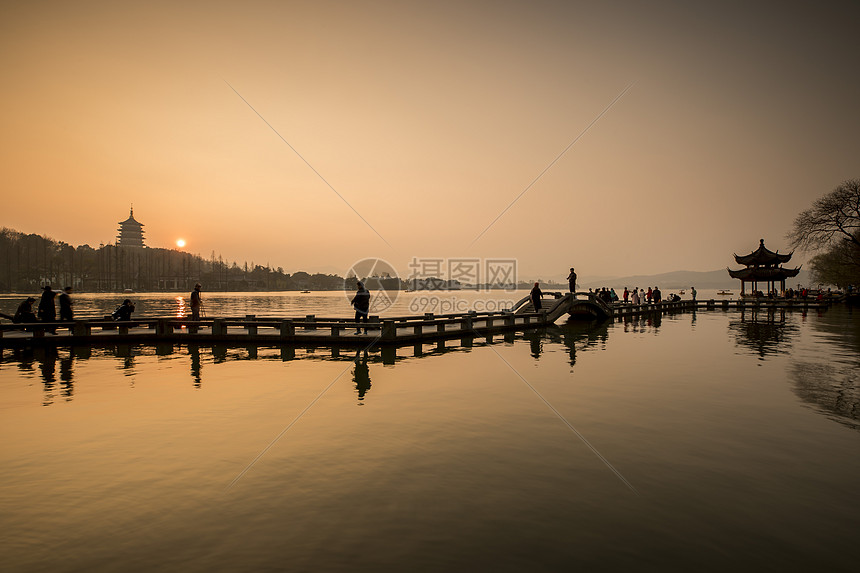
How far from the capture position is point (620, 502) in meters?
6.39

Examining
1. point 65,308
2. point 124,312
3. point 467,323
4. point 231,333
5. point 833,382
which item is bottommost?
point 833,382

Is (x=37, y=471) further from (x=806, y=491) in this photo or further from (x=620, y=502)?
(x=806, y=491)

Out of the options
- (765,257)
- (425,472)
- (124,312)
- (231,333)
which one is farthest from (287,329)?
(765,257)

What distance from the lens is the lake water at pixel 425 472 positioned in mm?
5176

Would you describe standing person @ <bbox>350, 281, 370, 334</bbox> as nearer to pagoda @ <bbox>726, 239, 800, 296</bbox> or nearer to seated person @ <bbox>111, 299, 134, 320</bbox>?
seated person @ <bbox>111, 299, 134, 320</bbox>

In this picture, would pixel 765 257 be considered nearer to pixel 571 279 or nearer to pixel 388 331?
pixel 571 279

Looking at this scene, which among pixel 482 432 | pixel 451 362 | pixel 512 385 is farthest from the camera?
pixel 451 362

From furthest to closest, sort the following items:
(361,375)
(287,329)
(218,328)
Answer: (218,328) < (287,329) < (361,375)

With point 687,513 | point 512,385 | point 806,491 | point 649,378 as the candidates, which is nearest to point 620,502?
point 687,513

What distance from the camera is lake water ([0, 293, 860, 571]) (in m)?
5.18

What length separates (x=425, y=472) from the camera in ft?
24.4

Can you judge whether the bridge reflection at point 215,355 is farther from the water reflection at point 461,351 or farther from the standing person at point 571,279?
the standing person at point 571,279

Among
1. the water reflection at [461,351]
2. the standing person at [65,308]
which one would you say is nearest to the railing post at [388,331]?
the water reflection at [461,351]

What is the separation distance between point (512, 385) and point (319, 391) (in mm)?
5531
